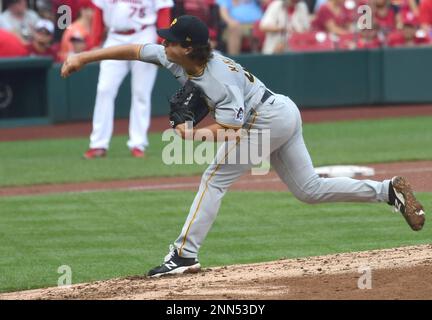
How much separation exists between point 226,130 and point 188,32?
617 mm

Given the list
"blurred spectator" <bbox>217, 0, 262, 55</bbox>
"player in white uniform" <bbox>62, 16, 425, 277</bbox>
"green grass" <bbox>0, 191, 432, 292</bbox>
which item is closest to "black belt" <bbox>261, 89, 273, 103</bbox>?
"player in white uniform" <bbox>62, 16, 425, 277</bbox>

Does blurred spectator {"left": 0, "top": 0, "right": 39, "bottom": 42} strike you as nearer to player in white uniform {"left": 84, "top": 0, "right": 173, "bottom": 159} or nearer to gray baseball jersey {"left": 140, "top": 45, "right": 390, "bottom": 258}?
player in white uniform {"left": 84, "top": 0, "right": 173, "bottom": 159}

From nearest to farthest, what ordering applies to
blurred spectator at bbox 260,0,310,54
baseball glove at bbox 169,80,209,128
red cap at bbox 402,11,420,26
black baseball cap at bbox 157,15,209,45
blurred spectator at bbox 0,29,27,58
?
baseball glove at bbox 169,80,209,128
black baseball cap at bbox 157,15,209,45
blurred spectator at bbox 0,29,27,58
blurred spectator at bbox 260,0,310,54
red cap at bbox 402,11,420,26

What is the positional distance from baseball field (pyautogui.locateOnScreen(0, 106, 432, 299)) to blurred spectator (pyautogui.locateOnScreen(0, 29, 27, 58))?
1624mm

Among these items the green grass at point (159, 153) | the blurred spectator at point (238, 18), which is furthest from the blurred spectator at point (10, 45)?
the blurred spectator at point (238, 18)

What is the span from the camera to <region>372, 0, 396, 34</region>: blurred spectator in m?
17.6

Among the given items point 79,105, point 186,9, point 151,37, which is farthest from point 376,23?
point 151,37

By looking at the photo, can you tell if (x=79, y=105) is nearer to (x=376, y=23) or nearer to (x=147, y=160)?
(x=147, y=160)

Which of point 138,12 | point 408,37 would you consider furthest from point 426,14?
point 138,12

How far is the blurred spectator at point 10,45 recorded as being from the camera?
603 inches

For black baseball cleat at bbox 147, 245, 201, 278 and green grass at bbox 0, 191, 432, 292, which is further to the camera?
green grass at bbox 0, 191, 432, 292

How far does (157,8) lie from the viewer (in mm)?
12617

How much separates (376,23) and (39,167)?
7.12 metres
